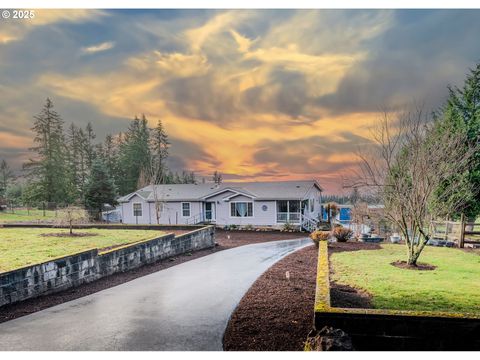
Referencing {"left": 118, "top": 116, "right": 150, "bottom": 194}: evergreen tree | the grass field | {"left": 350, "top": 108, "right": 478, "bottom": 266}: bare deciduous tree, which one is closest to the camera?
{"left": 350, "top": 108, "right": 478, "bottom": 266}: bare deciduous tree

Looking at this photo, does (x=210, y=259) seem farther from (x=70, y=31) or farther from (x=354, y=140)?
(x=70, y=31)

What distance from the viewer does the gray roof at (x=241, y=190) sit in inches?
765

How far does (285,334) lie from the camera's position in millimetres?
3816

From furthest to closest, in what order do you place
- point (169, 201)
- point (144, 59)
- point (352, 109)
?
point (169, 201), point (352, 109), point (144, 59)

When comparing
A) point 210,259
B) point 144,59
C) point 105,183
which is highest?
point 144,59

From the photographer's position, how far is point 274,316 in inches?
172

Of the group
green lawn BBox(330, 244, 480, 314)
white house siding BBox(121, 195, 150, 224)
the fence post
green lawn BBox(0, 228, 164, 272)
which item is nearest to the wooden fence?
the fence post

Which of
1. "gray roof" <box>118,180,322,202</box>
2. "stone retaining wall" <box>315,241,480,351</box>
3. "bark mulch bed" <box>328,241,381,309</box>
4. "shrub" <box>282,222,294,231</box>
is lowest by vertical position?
"shrub" <box>282,222,294,231</box>

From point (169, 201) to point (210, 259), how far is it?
13.1m

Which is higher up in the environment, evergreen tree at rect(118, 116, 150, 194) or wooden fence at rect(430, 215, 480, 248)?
evergreen tree at rect(118, 116, 150, 194)

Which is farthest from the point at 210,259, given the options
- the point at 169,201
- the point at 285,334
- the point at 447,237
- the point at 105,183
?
the point at 105,183

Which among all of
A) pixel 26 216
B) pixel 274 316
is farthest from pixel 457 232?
pixel 26 216

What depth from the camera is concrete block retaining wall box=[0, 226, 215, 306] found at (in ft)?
16.3

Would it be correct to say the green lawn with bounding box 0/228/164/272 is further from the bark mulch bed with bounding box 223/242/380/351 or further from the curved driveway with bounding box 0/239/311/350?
the bark mulch bed with bounding box 223/242/380/351
